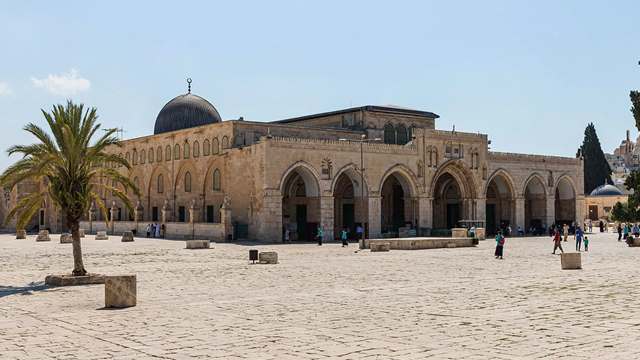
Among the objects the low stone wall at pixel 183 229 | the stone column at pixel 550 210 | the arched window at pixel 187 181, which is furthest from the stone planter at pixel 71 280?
the stone column at pixel 550 210

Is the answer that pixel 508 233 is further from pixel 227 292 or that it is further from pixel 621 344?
pixel 621 344

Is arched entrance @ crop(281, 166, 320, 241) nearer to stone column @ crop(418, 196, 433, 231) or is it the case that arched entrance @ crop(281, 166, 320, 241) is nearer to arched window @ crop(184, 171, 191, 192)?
arched window @ crop(184, 171, 191, 192)

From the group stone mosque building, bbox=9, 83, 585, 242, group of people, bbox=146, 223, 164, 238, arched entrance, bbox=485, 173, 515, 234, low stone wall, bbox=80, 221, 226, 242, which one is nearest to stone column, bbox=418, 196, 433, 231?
stone mosque building, bbox=9, 83, 585, 242

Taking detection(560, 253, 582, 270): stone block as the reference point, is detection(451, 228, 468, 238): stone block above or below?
above

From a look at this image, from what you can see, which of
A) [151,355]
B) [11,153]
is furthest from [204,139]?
[151,355]

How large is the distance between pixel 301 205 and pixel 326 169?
16.9 ft

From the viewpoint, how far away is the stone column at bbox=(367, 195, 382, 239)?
4638 centimetres

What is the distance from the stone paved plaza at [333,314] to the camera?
9633 mm

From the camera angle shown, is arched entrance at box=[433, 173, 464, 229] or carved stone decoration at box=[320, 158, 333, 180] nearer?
carved stone decoration at box=[320, 158, 333, 180]

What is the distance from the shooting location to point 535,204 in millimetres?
59031

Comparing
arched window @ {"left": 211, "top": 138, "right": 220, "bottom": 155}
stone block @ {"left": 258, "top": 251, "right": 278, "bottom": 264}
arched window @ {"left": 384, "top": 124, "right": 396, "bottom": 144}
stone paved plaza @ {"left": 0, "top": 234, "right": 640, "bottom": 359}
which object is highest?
arched window @ {"left": 384, "top": 124, "right": 396, "bottom": 144}

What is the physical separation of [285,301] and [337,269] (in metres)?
8.66

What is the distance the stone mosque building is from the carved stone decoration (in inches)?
2.8

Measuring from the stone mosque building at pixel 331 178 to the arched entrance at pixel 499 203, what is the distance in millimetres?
89
